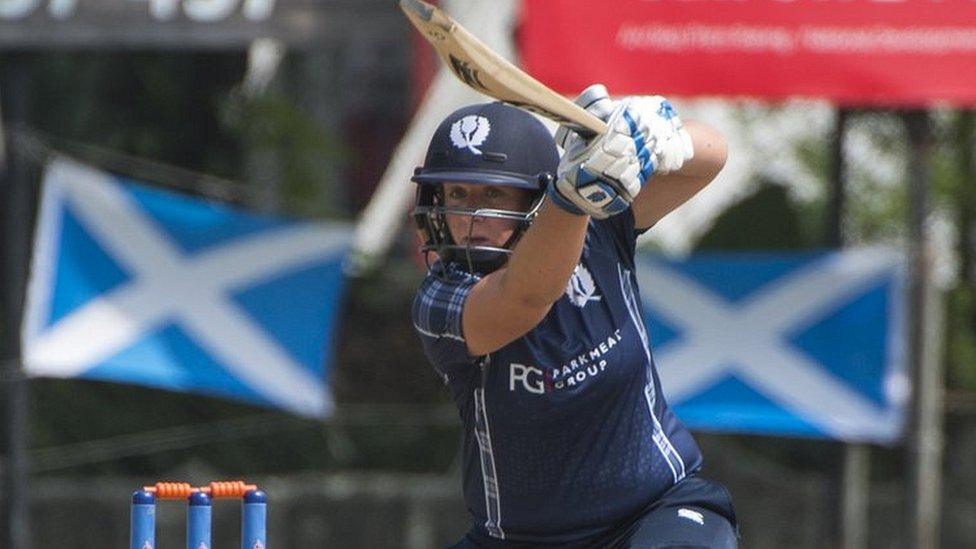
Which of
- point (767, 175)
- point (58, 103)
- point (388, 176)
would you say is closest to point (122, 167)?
point (58, 103)

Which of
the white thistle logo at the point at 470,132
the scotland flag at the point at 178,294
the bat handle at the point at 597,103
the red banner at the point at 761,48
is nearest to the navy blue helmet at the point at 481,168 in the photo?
the white thistle logo at the point at 470,132

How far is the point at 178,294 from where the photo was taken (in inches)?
292

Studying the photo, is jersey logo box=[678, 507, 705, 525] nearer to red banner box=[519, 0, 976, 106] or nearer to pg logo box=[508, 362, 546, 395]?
pg logo box=[508, 362, 546, 395]

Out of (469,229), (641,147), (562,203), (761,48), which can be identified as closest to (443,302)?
(469,229)

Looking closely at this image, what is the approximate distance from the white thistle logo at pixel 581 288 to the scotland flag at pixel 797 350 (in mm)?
3636

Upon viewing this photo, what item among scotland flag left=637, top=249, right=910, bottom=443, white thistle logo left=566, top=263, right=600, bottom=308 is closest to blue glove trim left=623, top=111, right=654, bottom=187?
white thistle logo left=566, top=263, right=600, bottom=308

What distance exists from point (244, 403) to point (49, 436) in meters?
0.77

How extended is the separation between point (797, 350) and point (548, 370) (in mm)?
3813

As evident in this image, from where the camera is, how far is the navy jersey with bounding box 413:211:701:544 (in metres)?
3.94

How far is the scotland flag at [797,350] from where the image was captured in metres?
7.59

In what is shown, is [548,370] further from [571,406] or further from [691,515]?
[691,515]

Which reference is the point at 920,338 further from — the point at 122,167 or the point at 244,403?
the point at 122,167

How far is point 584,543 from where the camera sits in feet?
13.3

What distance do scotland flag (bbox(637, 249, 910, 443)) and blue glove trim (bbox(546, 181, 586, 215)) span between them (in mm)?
4174
